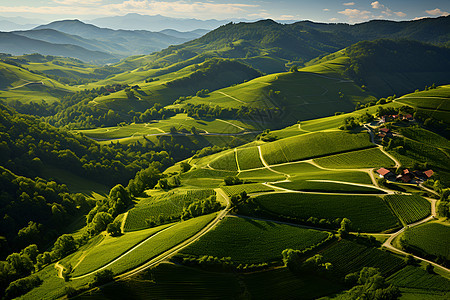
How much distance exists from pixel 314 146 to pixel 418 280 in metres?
75.3

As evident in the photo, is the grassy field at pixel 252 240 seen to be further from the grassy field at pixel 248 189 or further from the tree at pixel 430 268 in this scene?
the tree at pixel 430 268

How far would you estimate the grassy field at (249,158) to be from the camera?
121206 mm

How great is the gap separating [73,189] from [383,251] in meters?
142

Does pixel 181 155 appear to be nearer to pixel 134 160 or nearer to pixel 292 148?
pixel 134 160

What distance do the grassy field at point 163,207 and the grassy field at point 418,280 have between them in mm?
50640

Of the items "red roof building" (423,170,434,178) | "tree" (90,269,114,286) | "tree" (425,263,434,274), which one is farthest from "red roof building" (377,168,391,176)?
"tree" (90,269,114,286)

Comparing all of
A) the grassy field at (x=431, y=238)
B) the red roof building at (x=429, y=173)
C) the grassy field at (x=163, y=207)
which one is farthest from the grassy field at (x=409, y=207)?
the grassy field at (x=163, y=207)

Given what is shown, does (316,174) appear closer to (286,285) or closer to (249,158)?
(249,158)

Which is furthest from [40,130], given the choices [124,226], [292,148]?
[292,148]

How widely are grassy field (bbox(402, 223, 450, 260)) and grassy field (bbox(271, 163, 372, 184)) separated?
22.4 metres

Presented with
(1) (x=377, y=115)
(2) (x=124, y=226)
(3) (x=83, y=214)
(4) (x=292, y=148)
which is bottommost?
(3) (x=83, y=214)

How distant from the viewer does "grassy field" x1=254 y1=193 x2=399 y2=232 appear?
6643 centimetres

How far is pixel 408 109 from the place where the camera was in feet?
422

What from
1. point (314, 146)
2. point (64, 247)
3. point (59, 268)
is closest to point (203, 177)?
point (314, 146)
